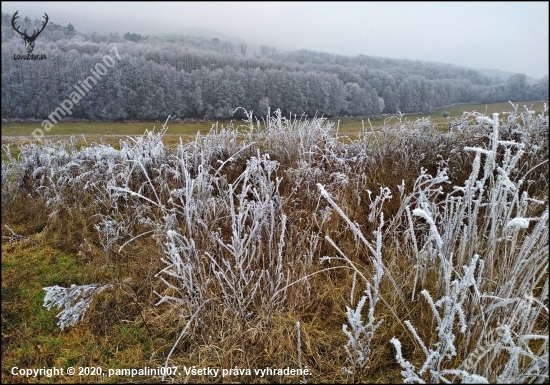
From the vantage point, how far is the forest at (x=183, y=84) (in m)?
4.31

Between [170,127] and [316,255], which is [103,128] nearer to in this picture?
[170,127]

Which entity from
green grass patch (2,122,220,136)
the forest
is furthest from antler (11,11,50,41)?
green grass patch (2,122,220,136)

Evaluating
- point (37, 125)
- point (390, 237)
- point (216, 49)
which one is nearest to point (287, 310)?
point (390, 237)

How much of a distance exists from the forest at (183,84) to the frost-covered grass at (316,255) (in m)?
0.43

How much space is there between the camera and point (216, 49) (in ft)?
17.1

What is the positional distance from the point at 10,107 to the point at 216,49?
2659mm

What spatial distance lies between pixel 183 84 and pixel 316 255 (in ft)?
10.1

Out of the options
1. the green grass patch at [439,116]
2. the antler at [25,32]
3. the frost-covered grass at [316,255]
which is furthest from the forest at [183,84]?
the frost-covered grass at [316,255]

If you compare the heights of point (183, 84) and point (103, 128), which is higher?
point (183, 84)

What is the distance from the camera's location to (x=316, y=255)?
9.75 feet

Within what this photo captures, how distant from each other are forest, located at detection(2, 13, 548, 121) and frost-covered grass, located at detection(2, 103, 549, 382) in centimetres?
43

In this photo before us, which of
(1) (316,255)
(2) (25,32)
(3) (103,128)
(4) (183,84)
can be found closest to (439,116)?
(1) (316,255)

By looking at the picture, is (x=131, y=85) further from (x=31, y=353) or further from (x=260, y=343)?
(x=260, y=343)

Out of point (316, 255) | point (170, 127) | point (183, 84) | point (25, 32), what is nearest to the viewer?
point (316, 255)
